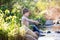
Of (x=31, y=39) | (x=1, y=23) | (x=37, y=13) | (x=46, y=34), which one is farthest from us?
(x=37, y=13)

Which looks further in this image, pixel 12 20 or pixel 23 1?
pixel 23 1

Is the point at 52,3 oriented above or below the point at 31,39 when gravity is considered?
above

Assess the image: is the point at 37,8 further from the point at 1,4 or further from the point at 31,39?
the point at 31,39

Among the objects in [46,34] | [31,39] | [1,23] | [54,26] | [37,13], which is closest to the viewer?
[1,23]

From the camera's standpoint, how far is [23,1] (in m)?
6.32

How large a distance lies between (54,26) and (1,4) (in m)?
1.56

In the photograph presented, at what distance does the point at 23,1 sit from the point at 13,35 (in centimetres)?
274

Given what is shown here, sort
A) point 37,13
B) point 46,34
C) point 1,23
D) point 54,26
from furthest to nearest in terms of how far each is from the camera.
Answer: point 37,13, point 54,26, point 46,34, point 1,23

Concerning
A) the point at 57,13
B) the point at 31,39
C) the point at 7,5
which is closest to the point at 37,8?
the point at 57,13

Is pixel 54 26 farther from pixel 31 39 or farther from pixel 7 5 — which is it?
pixel 31 39

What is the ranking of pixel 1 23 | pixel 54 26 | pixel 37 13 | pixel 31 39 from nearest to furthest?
pixel 1 23
pixel 31 39
pixel 54 26
pixel 37 13

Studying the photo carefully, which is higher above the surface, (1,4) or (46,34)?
(1,4)

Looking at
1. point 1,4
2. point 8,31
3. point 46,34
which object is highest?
point 1,4

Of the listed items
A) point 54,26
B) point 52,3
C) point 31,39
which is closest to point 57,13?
point 52,3
